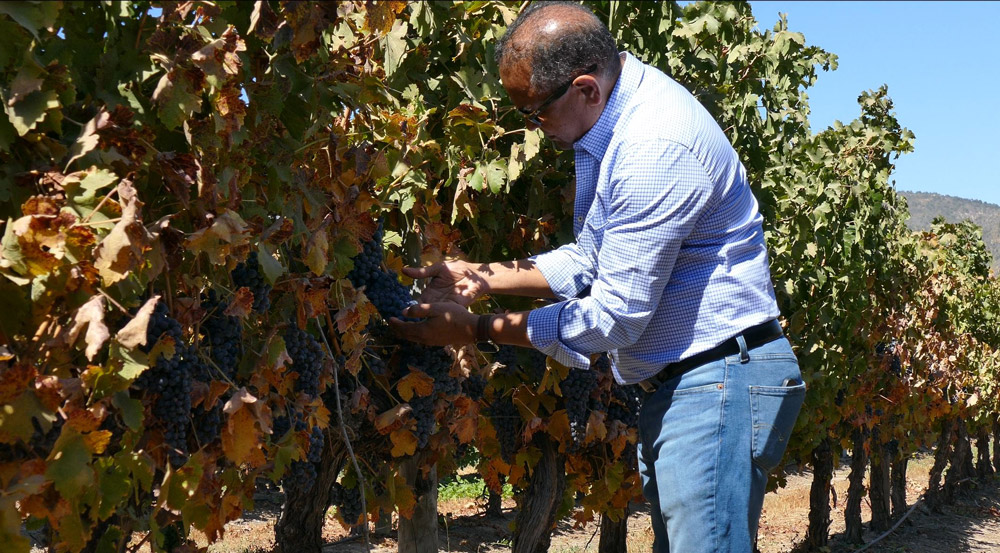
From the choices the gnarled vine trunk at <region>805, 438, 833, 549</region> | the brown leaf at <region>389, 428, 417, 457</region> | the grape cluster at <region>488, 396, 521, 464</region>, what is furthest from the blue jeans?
the gnarled vine trunk at <region>805, 438, 833, 549</region>

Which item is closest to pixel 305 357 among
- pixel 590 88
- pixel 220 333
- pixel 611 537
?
pixel 220 333

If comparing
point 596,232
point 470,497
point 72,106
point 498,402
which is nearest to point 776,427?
point 596,232

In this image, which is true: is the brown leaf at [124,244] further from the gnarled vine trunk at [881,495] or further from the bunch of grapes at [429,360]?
the gnarled vine trunk at [881,495]

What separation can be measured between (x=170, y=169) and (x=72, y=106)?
213 mm

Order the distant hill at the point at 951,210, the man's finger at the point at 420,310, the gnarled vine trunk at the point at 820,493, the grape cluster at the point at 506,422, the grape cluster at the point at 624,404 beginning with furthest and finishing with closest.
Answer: the distant hill at the point at 951,210 < the gnarled vine trunk at the point at 820,493 < the grape cluster at the point at 624,404 < the grape cluster at the point at 506,422 < the man's finger at the point at 420,310

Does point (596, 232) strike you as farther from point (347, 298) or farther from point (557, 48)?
point (347, 298)

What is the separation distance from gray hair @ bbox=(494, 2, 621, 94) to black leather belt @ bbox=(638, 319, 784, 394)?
0.73 meters

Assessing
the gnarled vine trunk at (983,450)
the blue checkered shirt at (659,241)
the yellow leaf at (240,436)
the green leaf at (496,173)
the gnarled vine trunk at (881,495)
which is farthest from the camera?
the gnarled vine trunk at (983,450)

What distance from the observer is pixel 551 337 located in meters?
2.53

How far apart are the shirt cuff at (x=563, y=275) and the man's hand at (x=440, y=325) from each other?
0.29 metres

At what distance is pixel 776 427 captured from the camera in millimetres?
2436

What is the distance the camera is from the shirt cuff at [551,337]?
2.52m

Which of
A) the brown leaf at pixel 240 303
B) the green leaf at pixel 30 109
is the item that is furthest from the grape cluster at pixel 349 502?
the green leaf at pixel 30 109

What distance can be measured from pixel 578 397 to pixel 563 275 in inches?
60.2
